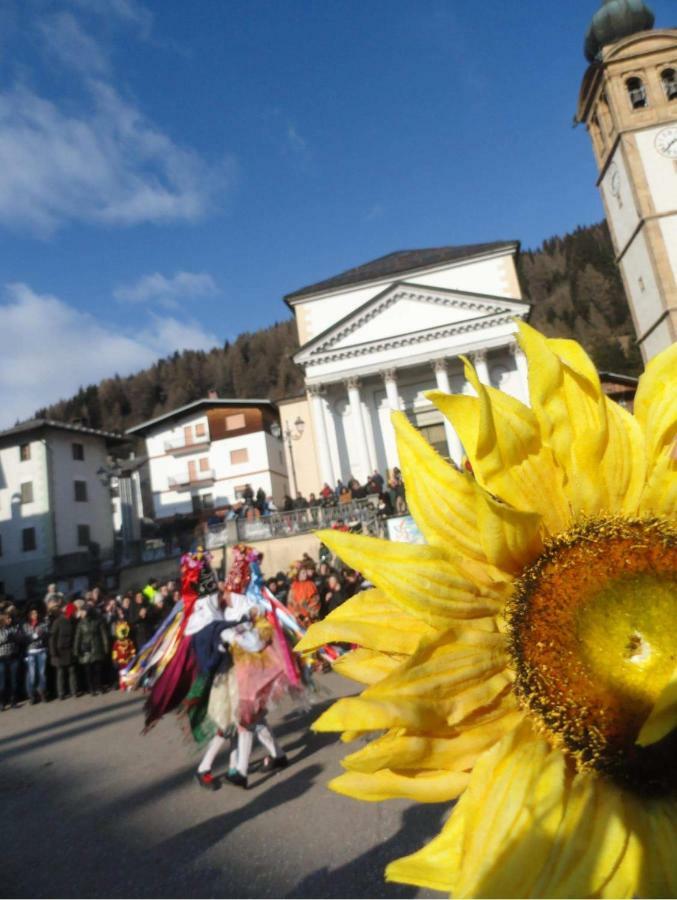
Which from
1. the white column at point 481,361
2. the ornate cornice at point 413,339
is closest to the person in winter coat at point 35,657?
the ornate cornice at point 413,339

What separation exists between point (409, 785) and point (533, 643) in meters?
0.26

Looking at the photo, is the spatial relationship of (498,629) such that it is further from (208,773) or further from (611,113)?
(611,113)

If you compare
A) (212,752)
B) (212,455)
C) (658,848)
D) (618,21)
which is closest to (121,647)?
(212,752)

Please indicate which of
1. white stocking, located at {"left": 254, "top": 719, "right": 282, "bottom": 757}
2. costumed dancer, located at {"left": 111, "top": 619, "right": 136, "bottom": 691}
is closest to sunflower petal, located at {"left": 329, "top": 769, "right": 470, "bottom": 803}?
white stocking, located at {"left": 254, "top": 719, "right": 282, "bottom": 757}

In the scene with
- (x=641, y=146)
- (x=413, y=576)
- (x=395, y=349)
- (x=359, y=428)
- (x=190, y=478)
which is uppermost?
(x=641, y=146)

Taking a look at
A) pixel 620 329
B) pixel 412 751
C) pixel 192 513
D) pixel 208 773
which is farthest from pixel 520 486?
pixel 620 329

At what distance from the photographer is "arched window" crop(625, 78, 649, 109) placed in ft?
114

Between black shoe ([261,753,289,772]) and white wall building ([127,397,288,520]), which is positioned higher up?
white wall building ([127,397,288,520])

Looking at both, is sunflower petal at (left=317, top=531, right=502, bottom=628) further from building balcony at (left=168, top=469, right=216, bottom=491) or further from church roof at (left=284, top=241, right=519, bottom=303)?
building balcony at (left=168, top=469, right=216, bottom=491)

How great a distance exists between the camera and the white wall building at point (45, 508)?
37.2 meters

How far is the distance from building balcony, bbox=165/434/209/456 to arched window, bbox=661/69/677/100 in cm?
3961

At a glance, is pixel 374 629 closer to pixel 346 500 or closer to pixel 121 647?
pixel 121 647

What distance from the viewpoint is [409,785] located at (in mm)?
758

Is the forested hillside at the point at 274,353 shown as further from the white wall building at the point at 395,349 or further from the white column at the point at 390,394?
the white column at the point at 390,394
